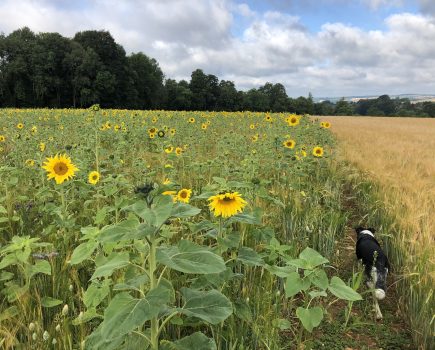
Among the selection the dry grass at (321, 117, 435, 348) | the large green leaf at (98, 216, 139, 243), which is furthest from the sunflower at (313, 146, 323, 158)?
the large green leaf at (98, 216, 139, 243)

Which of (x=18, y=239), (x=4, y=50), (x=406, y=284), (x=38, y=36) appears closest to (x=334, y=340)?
(x=406, y=284)

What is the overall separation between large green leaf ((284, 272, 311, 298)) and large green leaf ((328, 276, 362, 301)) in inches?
4.9

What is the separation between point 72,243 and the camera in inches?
119

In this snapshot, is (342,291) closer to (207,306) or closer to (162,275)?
(207,306)

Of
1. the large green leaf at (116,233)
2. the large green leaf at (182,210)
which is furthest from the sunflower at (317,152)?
the large green leaf at (116,233)

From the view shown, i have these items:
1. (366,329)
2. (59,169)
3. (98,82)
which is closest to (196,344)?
(366,329)

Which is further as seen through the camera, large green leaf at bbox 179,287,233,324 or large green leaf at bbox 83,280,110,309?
large green leaf at bbox 83,280,110,309

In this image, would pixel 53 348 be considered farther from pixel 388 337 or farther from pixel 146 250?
pixel 388 337

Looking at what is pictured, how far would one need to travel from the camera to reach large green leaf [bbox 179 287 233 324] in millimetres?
1483

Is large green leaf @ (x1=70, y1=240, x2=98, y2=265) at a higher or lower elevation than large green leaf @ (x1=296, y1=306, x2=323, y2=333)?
higher

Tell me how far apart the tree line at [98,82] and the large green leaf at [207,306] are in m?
48.6

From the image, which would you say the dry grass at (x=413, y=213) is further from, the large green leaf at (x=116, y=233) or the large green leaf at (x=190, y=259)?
the large green leaf at (x=116, y=233)

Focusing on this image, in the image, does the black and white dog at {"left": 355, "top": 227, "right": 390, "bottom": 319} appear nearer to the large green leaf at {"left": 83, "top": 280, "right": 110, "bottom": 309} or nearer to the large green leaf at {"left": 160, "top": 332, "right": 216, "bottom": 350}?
the large green leaf at {"left": 160, "top": 332, "right": 216, "bottom": 350}

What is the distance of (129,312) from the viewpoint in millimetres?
1284
